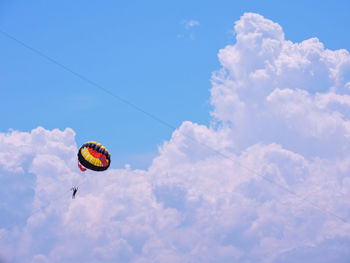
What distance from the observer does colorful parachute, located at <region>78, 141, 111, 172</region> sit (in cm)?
9719

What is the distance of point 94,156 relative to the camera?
97500 millimetres

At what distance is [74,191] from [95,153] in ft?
26.7

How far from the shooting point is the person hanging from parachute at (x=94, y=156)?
97.2 metres

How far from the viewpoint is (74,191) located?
3839 inches

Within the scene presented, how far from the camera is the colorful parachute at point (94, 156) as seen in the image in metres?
97.2

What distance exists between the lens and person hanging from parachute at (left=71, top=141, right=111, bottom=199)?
319ft

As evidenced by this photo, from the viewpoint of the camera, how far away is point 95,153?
97312 mm

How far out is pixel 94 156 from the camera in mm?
97500
